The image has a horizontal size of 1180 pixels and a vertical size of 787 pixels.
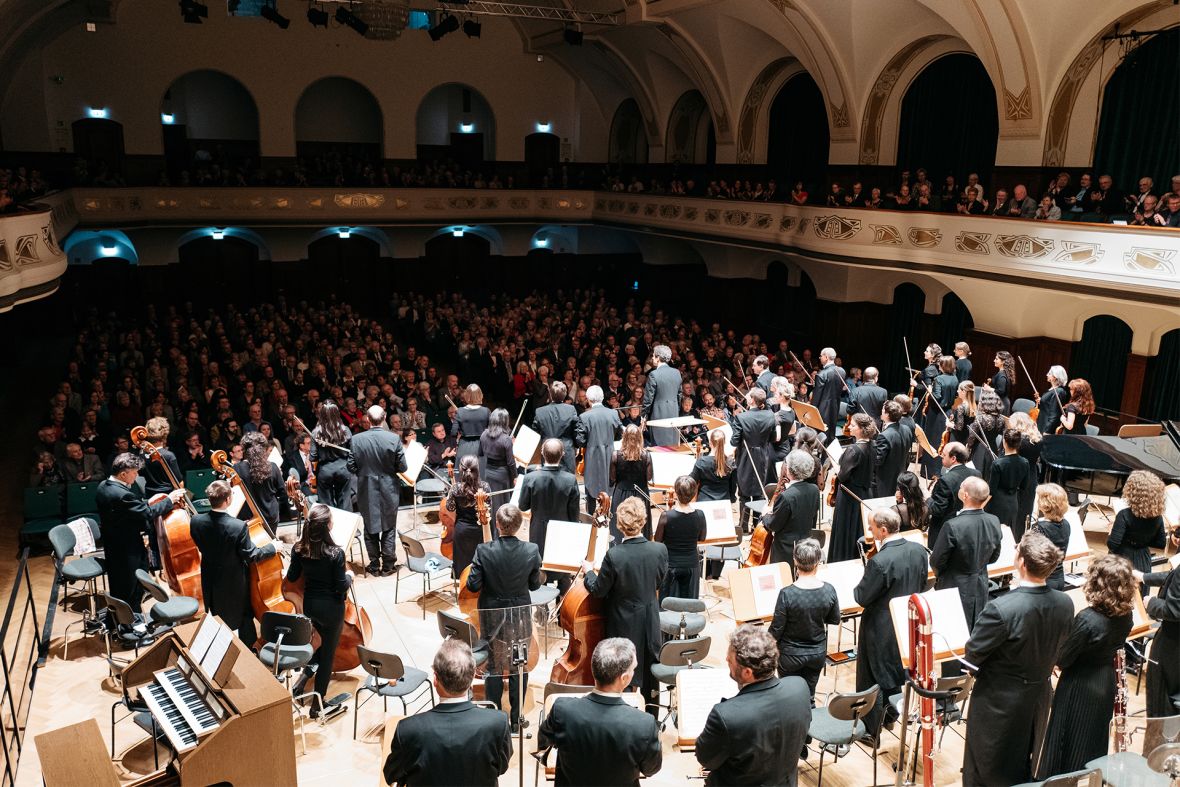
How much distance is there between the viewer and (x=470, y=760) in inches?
143

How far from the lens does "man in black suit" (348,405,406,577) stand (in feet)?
26.6

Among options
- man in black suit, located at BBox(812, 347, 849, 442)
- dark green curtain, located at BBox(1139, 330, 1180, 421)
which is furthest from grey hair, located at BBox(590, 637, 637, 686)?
dark green curtain, located at BBox(1139, 330, 1180, 421)

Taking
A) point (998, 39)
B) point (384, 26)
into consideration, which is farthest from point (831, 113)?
point (384, 26)

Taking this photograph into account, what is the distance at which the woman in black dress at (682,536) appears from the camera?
6055 millimetres

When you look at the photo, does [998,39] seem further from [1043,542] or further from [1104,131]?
[1043,542]

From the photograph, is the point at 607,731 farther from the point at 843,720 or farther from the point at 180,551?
the point at 180,551

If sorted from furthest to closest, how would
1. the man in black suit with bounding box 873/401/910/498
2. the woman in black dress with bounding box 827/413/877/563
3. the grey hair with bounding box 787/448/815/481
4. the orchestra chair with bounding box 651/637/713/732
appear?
the man in black suit with bounding box 873/401/910/498, the woman in black dress with bounding box 827/413/877/563, the grey hair with bounding box 787/448/815/481, the orchestra chair with bounding box 651/637/713/732

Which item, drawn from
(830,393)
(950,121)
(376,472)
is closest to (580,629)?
(376,472)

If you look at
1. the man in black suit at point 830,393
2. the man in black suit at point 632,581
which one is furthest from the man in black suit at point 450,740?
the man in black suit at point 830,393

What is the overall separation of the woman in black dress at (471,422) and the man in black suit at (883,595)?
4.30 m

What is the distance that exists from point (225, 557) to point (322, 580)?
0.84m

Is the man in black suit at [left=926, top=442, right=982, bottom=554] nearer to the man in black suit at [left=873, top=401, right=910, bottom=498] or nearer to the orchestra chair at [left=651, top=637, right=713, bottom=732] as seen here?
the man in black suit at [left=873, top=401, right=910, bottom=498]

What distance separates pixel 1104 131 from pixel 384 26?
12.7m

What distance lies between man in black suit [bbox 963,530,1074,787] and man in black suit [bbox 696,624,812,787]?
131 centimetres
